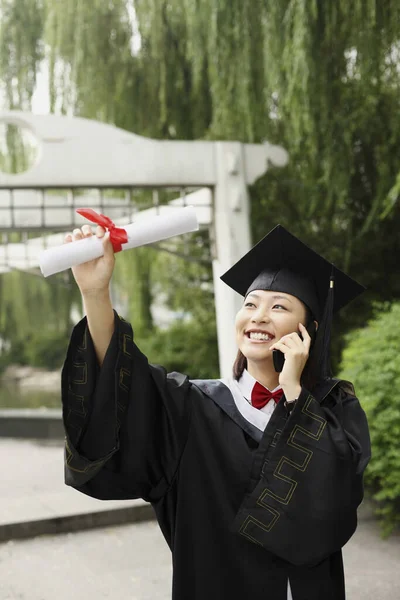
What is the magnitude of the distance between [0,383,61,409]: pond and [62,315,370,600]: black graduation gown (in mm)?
12608

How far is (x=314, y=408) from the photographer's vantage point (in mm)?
2074

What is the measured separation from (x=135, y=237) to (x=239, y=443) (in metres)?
0.69

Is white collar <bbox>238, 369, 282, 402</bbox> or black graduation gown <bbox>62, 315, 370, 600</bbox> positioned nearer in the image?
black graduation gown <bbox>62, 315, 370, 600</bbox>

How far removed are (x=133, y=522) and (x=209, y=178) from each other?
2.92 metres

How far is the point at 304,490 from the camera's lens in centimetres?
202

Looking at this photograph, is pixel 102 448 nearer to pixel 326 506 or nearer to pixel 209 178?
pixel 326 506

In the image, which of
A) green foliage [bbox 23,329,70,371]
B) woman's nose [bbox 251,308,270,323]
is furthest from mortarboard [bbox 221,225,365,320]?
green foliage [bbox 23,329,70,371]

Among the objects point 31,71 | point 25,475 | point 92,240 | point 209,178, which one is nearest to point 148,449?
point 92,240

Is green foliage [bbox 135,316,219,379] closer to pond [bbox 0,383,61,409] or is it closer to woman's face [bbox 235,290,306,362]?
pond [bbox 0,383,61,409]

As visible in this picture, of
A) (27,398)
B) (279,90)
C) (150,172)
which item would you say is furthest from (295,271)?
(27,398)

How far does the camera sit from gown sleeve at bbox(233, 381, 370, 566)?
201 centimetres

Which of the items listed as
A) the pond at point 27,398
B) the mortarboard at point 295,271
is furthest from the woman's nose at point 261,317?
the pond at point 27,398

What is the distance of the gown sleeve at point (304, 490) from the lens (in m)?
2.01

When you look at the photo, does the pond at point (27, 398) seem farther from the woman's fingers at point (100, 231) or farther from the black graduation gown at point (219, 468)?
the woman's fingers at point (100, 231)
